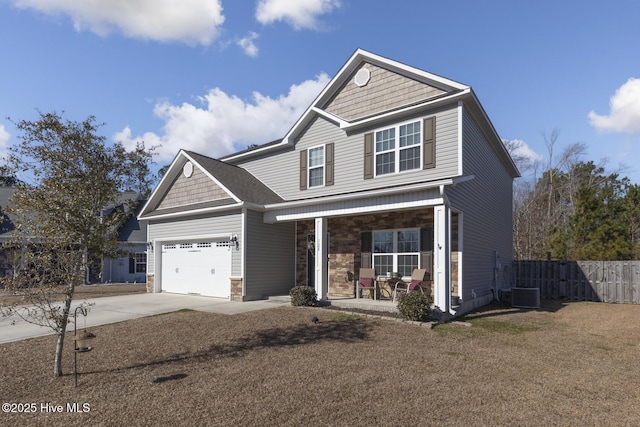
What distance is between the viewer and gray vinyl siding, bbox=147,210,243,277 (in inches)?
528

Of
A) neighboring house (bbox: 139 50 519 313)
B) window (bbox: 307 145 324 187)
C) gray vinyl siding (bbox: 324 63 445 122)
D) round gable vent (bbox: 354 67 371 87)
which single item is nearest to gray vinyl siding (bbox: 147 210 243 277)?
neighboring house (bbox: 139 50 519 313)

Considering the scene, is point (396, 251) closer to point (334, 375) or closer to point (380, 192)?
point (380, 192)

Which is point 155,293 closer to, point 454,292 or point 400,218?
point 400,218

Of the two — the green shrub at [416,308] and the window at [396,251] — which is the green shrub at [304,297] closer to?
the window at [396,251]

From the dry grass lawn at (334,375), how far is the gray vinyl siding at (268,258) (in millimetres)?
3795

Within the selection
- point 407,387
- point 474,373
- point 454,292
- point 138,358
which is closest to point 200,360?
point 138,358

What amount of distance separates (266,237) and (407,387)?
9.43 metres

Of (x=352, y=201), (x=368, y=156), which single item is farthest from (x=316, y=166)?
(x=352, y=201)

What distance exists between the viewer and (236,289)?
13.2 metres

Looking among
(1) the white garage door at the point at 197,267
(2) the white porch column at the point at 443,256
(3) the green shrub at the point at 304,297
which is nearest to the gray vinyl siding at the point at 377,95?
(2) the white porch column at the point at 443,256

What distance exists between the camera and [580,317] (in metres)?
11.4

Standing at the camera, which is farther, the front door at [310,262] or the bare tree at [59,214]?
the front door at [310,262]

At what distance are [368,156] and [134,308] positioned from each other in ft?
28.8

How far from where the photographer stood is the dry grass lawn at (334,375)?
4477 millimetres
